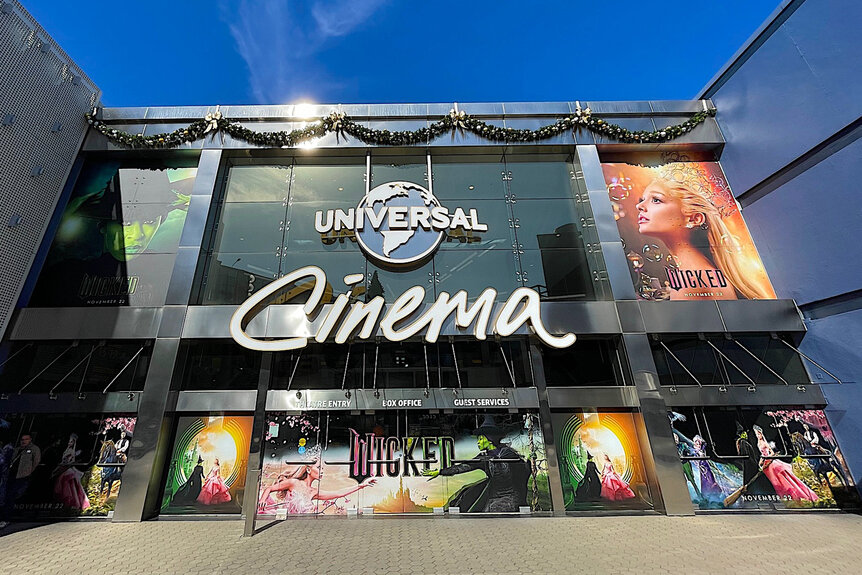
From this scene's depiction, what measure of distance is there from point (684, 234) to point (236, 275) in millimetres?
14375

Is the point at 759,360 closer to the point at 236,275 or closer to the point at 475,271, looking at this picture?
the point at 475,271

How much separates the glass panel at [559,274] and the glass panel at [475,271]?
19.8 inches

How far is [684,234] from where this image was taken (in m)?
11.6

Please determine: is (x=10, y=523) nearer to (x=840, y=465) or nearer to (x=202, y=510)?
(x=202, y=510)

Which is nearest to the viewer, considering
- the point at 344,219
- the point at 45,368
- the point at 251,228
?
the point at 45,368

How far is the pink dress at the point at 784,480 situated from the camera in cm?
895

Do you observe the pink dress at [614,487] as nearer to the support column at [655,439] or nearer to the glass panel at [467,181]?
the support column at [655,439]

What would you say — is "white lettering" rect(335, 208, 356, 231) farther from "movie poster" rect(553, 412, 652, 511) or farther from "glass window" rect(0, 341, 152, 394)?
"movie poster" rect(553, 412, 652, 511)

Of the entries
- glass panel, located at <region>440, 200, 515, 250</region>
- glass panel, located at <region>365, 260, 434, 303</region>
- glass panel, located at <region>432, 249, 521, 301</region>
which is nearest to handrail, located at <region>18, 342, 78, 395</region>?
glass panel, located at <region>365, 260, 434, 303</region>

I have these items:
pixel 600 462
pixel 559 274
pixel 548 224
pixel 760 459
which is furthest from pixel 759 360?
pixel 548 224

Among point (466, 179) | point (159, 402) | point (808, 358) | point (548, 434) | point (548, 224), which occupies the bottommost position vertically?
point (548, 434)

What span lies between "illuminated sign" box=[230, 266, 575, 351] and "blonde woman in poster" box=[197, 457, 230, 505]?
355 cm

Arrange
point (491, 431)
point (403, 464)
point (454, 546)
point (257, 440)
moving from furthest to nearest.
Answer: point (491, 431) → point (403, 464) → point (257, 440) → point (454, 546)

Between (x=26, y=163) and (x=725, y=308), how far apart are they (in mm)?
20662
